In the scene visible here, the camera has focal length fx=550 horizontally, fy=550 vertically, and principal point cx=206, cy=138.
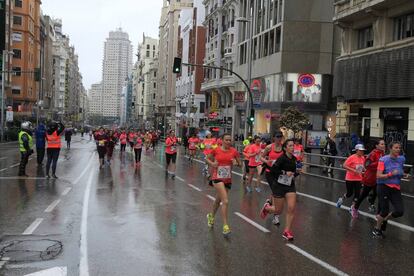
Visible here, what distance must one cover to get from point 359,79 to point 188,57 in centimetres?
6438

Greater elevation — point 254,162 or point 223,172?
point 223,172

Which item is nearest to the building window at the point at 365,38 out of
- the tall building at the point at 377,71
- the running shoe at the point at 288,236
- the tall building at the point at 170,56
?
the tall building at the point at 377,71

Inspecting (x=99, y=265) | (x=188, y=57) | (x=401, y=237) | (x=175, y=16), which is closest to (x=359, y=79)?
(x=401, y=237)

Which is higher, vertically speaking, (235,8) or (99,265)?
(235,8)

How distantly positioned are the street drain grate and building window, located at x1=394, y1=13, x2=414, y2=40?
2133 centimetres

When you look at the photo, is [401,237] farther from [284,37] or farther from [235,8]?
[235,8]

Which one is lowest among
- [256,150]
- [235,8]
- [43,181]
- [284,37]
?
[43,181]

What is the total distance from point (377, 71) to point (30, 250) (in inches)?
880

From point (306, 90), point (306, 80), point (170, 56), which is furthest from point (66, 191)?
point (170, 56)

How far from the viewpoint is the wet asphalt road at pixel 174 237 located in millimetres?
7059

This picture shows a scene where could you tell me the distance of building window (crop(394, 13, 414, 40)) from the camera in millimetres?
24984

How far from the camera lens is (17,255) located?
730 centimetres

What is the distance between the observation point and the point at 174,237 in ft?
28.9

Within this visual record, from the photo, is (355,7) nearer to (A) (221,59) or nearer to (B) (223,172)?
(B) (223,172)
